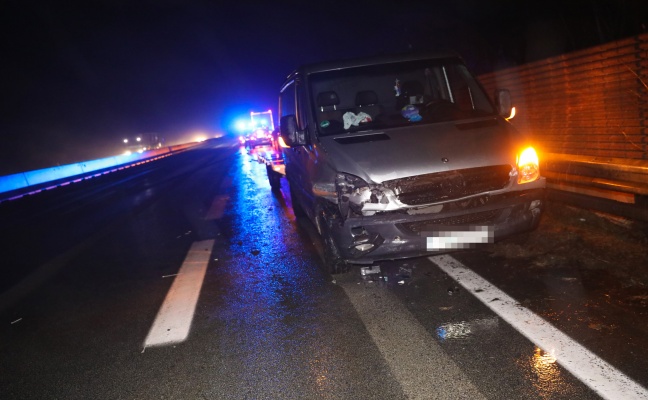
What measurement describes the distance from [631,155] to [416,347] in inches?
199

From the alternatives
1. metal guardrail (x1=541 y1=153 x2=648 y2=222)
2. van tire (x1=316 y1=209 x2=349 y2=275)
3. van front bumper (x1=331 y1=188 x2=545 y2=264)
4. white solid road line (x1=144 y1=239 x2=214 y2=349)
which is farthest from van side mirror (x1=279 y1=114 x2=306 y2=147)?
metal guardrail (x1=541 y1=153 x2=648 y2=222)

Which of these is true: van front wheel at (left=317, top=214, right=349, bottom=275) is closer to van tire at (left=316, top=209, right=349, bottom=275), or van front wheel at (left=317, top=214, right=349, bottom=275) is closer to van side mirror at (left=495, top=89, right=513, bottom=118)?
van tire at (left=316, top=209, right=349, bottom=275)

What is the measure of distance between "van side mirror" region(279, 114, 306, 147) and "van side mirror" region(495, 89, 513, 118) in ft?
7.60

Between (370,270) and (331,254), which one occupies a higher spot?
(331,254)

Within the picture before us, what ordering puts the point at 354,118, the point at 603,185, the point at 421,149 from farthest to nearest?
the point at 603,185 → the point at 354,118 → the point at 421,149

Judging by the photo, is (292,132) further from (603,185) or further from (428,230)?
(603,185)

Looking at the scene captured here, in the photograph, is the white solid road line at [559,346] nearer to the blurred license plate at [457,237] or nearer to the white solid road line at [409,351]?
the blurred license plate at [457,237]

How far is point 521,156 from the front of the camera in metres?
4.06

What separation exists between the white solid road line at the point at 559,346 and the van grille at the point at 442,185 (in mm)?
957

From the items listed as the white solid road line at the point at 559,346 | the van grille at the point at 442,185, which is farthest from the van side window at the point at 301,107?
the white solid road line at the point at 559,346

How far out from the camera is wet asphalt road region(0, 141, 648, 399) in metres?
2.72

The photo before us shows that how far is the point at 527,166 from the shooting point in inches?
160

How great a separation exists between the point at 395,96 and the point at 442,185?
1997mm

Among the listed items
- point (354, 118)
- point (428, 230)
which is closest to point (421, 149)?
point (428, 230)
